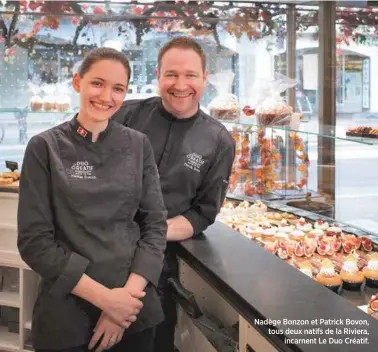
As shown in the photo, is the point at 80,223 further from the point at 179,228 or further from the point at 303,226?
the point at 303,226

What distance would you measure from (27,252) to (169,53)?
895 millimetres

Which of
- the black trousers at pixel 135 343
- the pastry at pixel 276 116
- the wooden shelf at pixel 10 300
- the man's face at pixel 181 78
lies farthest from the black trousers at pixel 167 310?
the wooden shelf at pixel 10 300

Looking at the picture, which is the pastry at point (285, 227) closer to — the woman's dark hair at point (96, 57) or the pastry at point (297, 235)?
the pastry at point (297, 235)

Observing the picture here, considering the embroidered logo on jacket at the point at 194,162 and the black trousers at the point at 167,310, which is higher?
the embroidered logo on jacket at the point at 194,162

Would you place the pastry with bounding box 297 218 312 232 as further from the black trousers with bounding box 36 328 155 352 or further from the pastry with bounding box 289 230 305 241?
the black trousers with bounding box 36 328 155 352

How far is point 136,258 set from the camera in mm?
1594

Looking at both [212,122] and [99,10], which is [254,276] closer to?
[212,122]

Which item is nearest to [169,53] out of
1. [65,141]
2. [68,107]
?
[65,141]

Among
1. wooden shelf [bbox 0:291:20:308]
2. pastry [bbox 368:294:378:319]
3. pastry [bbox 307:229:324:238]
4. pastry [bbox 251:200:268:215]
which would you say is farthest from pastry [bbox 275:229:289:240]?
wooden shelf [bbox 0:291:20:308]

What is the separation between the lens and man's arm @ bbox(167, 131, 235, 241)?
6.69 ft

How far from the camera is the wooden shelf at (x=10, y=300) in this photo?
9.89 ft

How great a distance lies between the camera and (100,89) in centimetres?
155

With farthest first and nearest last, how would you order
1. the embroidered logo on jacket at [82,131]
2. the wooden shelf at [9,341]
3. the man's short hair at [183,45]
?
the wooden shelf at [9,341] < the man's short hair at [183,45] < the embroidered logo on jacket at [82,131]

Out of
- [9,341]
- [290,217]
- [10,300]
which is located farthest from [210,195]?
[9,341]
